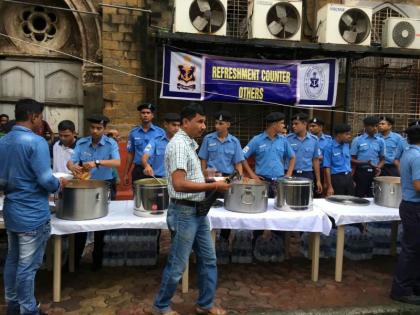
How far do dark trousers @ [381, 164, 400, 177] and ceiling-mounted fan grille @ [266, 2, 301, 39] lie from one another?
3285mm

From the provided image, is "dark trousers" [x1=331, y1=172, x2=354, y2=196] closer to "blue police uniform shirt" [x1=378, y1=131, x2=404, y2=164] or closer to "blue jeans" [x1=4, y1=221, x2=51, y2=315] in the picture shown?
"blue police uniform shirt" [x1=378, y1=131, x2=404, y2=164]

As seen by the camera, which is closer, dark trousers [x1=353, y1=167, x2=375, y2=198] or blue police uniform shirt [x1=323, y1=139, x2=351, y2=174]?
blue police uniform shirt [x1=323, y1=139, x2=351, y2=174]

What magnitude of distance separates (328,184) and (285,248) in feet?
5.01

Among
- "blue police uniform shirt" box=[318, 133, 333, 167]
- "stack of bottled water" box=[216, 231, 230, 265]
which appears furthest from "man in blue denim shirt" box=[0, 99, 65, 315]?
"blue police uniform shirt" box=[318, 133, 333, 167]

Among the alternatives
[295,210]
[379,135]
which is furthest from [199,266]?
[379,135]

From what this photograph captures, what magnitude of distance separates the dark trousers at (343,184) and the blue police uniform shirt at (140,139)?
9.07 feet

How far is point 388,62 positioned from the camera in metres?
9.87

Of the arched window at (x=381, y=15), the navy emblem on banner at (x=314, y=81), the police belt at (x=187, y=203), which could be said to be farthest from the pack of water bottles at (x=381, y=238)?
the arched window at (x=381, y=15)

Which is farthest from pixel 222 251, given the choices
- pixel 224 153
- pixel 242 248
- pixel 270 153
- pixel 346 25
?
pixel 346 25

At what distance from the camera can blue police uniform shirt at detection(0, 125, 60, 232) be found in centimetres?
308

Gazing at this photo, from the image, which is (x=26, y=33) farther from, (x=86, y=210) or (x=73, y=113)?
(x=86, y=210)

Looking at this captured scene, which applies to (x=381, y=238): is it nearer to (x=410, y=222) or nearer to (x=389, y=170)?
(x=389, y=170)

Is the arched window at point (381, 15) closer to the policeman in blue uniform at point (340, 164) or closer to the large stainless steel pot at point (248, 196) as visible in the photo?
the policeman in blue uniform at point (340, 164)

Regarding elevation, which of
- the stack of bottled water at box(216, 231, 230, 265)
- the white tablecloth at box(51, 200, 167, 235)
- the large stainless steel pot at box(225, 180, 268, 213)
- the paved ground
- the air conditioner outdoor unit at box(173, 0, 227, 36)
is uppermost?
the air conditioner outdoor unit at box(173, 0, 227, 36)
